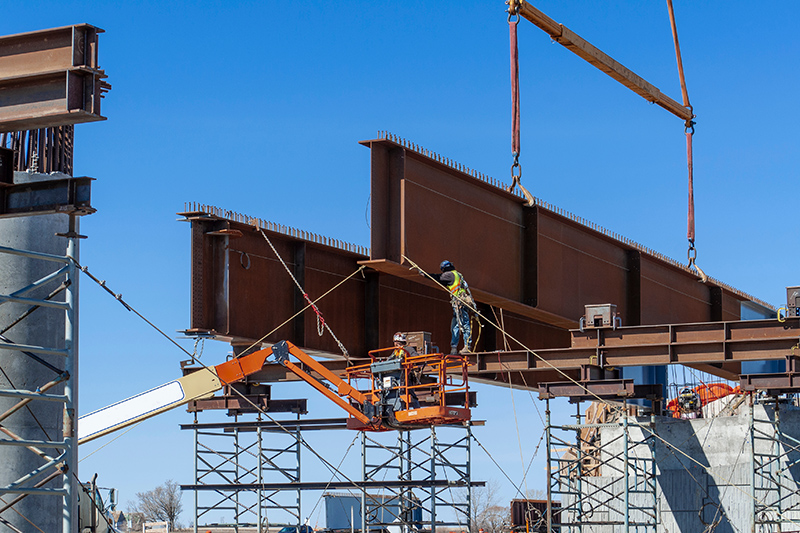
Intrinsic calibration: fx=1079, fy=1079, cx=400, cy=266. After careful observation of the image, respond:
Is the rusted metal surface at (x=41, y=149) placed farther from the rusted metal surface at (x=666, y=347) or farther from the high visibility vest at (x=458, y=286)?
the rusted metal surface at (x=666, y=347)

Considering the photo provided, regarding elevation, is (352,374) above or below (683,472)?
above

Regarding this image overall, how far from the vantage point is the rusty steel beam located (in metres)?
27.7

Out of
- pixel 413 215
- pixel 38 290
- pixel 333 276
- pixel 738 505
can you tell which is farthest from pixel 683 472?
pixel 38 290

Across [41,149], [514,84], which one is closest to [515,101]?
[514,84]

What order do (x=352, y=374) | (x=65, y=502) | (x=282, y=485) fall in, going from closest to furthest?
1. (x=65, y=502)
2. (x=352, y=374)
3. (x=282, y=485)

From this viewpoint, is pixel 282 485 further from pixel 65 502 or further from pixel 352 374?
pixel 65 502

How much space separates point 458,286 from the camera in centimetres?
1892

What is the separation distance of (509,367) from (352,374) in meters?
3.16

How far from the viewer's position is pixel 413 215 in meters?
19.0

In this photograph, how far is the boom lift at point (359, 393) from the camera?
61.4ft

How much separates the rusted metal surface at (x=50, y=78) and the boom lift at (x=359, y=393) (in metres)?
8.58

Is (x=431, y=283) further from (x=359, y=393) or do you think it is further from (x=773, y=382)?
(x=773, y=382)

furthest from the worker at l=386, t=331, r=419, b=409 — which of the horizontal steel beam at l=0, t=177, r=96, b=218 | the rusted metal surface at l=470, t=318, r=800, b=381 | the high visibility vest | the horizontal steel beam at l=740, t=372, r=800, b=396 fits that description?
the horizontal steel beam at l=740, t=372, r=800, b=396

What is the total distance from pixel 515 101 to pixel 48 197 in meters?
13.3
